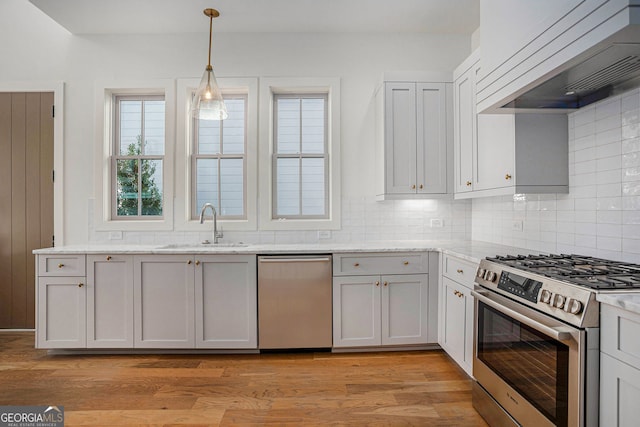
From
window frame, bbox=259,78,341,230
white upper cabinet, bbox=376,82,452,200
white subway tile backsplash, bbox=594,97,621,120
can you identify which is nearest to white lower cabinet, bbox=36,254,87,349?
window frame, bbox=259,78,341,230

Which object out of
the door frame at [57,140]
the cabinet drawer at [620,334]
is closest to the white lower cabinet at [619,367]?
the cabinet drawer at [620,334]

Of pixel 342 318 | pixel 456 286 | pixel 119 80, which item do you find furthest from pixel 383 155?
pixel 119 80

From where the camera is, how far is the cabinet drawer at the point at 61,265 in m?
2.85

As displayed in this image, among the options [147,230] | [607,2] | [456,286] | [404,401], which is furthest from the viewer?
[147,230]

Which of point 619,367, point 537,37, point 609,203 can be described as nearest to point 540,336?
point 619,367

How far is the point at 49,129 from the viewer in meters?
3.44

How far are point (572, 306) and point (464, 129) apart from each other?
1.86m

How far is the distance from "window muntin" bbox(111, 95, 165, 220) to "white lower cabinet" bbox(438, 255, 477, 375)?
280 cm

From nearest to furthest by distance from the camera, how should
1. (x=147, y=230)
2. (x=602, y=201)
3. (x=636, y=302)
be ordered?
1. (x=636, y=302)
2. (x=602, y=201)
3. (x=147, y=230)

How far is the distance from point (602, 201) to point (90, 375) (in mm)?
3629

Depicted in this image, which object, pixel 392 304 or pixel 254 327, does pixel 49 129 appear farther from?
pixel 392 304

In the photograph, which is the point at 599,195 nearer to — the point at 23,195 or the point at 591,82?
the point at 591,82

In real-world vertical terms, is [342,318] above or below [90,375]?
above

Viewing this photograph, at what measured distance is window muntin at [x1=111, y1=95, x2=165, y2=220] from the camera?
3.54m
